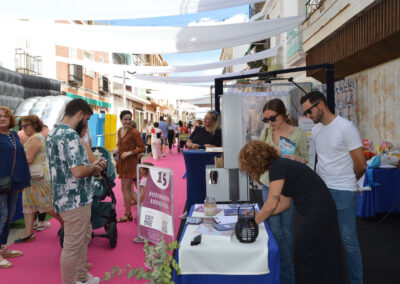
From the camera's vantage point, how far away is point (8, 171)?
11.7ft

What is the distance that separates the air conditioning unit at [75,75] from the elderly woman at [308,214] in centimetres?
1544

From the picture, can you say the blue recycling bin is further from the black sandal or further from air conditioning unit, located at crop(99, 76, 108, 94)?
the black sandal

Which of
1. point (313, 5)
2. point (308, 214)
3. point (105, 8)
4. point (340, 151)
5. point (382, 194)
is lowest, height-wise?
point (382, 194)

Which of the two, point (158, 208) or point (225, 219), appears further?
point (158, 208)

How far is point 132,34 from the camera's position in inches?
245

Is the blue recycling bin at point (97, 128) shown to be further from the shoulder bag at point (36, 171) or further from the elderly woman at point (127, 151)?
the shoulder bag at point (36, 171)

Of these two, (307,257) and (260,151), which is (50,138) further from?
(307,257)

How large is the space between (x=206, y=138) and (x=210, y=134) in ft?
0.30

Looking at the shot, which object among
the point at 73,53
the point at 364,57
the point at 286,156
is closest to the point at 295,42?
the point at 364,57

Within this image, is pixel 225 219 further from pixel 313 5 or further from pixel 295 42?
pixel 295 42

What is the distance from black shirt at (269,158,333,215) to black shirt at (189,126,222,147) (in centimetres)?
300

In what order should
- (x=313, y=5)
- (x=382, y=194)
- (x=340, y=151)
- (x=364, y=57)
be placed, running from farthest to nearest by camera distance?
(x=313, y=5) → (x=364, y=57) → (x=382, y=194) → (x=340, y=151)

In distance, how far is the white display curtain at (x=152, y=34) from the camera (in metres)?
5.92

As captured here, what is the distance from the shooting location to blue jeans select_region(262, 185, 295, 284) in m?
2.49
